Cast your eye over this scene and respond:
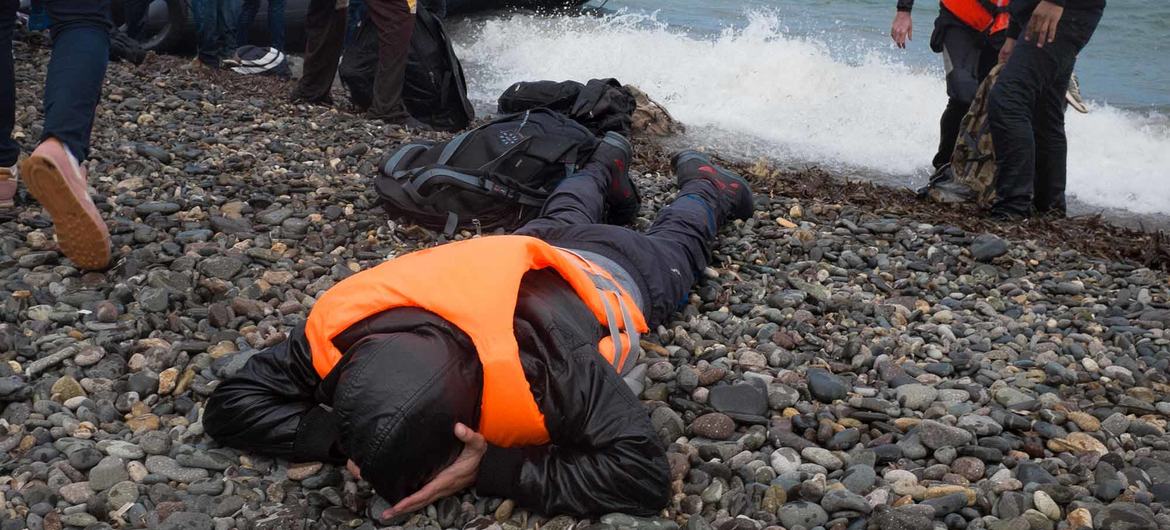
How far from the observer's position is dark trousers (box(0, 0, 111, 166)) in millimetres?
3494

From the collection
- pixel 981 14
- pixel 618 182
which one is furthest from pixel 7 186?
pixel 981 14

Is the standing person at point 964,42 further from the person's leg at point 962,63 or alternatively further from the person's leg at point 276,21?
the person's leg at point 276,21

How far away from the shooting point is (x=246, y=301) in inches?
143

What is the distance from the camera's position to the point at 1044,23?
5.15 metres

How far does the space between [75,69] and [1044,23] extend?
188 inches

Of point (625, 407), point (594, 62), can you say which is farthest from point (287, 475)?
point (594, 62)

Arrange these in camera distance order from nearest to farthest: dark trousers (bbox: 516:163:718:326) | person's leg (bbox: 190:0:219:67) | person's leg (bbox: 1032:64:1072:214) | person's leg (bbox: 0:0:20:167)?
dark trousers (bbox: 516:163:718:326), person's leg (bbox: 0:0:20:167), person's leg (bbox: 1032:64:1072:214), person's leg (bbox: 190:0:219:67)

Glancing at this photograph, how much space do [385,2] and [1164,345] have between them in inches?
212

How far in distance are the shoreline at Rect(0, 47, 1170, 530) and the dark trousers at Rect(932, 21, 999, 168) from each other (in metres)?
1.00

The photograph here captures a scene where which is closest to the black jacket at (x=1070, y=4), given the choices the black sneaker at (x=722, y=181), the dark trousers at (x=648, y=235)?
the black sneaker at (x=722, y=181)

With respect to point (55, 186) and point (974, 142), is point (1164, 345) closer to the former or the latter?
point (974, 142)

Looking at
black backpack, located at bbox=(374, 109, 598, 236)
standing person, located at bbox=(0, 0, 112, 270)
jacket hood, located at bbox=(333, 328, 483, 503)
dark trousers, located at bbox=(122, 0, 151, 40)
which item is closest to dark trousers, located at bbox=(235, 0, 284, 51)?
dark trousers, located at bbox=(122, 0, 151, 40)

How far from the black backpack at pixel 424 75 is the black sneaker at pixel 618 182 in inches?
112

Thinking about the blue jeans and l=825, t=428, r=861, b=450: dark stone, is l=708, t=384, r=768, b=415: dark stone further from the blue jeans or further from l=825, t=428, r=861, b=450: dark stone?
the blue jeans
